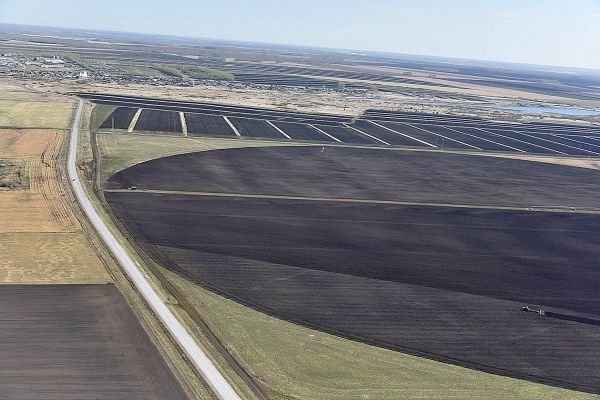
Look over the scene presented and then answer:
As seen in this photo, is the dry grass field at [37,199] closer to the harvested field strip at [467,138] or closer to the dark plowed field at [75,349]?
the dark plowed field at [75,349]

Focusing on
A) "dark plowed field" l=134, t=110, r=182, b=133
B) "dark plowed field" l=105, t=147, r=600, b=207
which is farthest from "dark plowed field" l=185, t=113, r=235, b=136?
"dark plowed field" l=105, t=147, r=600, b=207

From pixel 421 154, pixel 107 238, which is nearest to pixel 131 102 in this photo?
pixel 421 154

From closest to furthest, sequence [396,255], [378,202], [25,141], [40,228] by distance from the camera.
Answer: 1. [40,228]
2. [396,255]
3. [378,202]
4. [25,141]

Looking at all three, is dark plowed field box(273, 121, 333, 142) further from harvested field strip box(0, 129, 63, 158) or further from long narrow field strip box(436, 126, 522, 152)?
harvested field strip box(0, 129, 63, 158)

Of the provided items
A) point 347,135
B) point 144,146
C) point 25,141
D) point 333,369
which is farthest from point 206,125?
point 333,369

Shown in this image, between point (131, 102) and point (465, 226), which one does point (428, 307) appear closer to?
point (465, 226)

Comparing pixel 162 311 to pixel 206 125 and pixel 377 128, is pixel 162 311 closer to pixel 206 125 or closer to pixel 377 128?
pixel 206 125

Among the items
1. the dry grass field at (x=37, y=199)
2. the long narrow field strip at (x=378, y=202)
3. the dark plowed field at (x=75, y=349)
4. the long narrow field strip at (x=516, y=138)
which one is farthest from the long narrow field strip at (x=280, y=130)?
the dark plowed field at (x=75, y=349)
